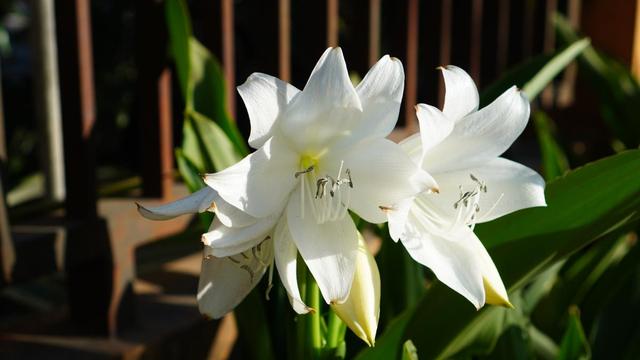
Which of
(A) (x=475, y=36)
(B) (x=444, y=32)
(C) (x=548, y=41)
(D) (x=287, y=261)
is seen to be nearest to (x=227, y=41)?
(D) (x=287, y=261)

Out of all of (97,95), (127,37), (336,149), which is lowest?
(97,95)

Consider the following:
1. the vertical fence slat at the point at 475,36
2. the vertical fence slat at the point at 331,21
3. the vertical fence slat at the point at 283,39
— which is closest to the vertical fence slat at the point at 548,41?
the vertical fence slat at the point at 475,36

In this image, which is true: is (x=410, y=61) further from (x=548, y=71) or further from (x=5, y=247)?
(x=5, y=247)

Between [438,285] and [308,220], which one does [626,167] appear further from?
[308,220]

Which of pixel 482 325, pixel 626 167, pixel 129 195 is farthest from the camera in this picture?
pixel 129 195

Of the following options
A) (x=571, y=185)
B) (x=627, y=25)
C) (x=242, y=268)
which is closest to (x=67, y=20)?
(x=242, y=268)

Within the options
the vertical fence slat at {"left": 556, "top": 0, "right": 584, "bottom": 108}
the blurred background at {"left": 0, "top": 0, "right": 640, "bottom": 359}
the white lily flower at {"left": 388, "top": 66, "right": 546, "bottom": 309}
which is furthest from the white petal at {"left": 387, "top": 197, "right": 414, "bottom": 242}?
the vertical fence slat at {"left": 556, "top": 0, "right": 584, "bottom": 108}

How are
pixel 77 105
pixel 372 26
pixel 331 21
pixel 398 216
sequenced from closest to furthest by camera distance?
pixel 398 216
pixel 77 105
pixel 331 21
pixel 372 26
